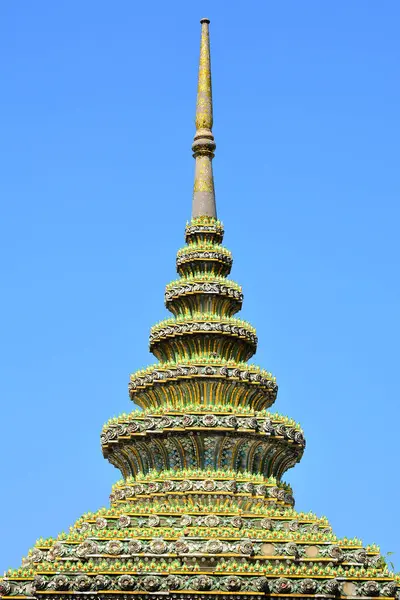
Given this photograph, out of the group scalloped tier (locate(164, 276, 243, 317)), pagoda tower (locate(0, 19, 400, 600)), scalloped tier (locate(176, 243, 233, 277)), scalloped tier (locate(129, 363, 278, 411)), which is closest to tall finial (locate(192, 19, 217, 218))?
pagoda tower (locate(0, 19, 400, 600))

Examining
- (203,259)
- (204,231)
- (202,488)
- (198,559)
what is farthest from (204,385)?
(198,559)

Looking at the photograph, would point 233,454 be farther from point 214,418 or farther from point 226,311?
point 226,311

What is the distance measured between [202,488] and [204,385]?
5867 millimetres

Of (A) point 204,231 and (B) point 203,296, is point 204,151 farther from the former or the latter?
(B) point 203,296

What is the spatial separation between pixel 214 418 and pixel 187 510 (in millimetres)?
5014

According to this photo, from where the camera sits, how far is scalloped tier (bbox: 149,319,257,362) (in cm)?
5434

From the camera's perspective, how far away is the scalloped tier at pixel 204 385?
52.0 meters

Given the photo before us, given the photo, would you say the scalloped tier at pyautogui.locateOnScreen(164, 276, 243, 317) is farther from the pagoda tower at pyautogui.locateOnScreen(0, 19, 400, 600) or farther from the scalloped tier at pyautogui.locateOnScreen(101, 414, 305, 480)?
the scalloped tier at pyautogui.locateOnScreen(101, 414, 305, 480)

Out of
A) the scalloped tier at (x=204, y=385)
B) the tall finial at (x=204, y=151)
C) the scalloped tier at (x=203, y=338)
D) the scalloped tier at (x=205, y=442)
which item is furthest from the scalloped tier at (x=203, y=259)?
the scalloped tier at (x=205, y=442)

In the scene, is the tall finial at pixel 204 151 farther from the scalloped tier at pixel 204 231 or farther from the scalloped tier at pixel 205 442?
the scalloped tier at pixel 205 442

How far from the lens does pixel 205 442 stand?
50.0 m

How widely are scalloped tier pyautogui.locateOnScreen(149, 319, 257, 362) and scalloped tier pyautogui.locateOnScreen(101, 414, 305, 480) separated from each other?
5.20m

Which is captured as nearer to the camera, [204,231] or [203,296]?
[203,296]

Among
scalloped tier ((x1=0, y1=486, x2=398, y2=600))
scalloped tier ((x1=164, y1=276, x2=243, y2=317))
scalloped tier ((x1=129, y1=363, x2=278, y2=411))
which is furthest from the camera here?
scalloped tier ((x1=164, y1=276, x2=243, y2=317))
